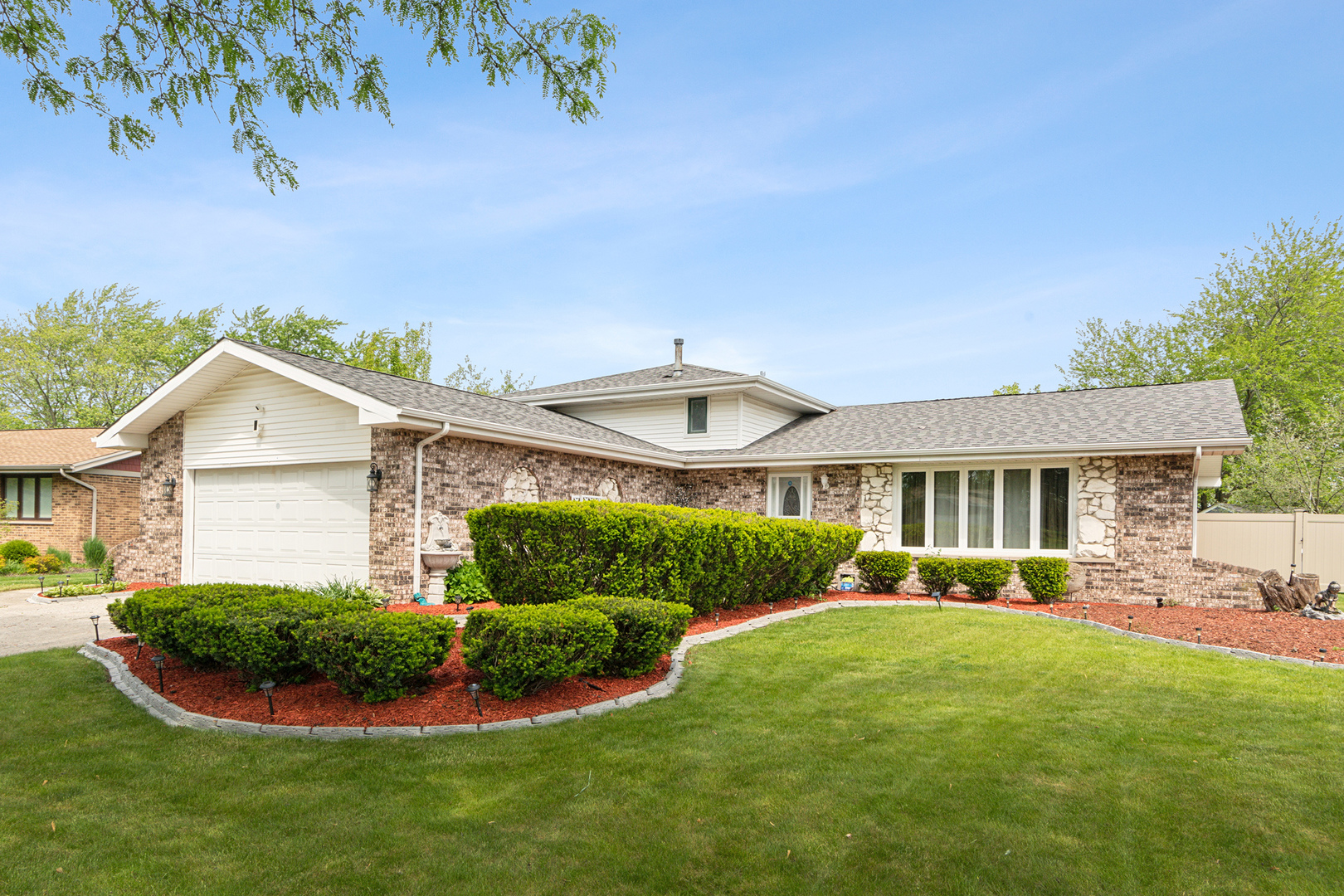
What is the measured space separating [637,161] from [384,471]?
6.25 m

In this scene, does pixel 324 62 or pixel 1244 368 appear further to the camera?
pixel 1244 368

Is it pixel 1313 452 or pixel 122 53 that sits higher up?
pixel 122 53

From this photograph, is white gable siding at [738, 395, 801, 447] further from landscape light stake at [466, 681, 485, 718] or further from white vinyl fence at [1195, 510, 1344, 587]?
landscape light stake at [466, 681, 485, 718]

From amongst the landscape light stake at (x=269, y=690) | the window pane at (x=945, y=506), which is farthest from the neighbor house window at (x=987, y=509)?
the landscape light stake at (x=269, y=690)

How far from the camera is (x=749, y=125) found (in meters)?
11.6

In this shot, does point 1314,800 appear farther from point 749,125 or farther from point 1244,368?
point 1244,368

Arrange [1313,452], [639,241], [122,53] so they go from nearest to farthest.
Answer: [122,53], [639,241], [1313,452]

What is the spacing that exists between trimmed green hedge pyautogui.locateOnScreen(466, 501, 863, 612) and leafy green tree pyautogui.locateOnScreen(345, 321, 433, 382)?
66.2 feet

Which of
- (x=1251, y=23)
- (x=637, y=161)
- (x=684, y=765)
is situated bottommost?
(x=684, y=765)

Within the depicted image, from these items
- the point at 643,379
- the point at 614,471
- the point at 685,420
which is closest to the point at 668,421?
the point at 685,420

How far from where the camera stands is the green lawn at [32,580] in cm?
1552

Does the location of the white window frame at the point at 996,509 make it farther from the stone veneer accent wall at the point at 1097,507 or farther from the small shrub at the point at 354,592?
the small shrub at the point at 354,592

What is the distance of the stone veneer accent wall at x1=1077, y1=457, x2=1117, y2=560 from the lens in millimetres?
12609

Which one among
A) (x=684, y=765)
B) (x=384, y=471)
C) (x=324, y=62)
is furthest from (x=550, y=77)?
(x=384, y=471)
